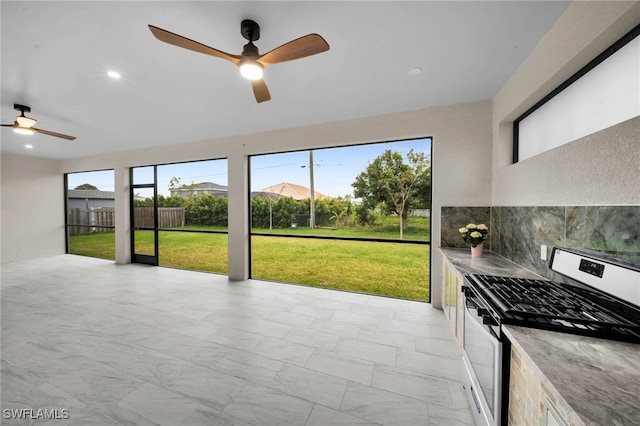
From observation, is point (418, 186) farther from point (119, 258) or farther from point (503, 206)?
point (119, 258)

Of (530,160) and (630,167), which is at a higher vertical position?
(530,160)

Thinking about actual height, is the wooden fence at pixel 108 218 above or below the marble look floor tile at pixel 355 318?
above

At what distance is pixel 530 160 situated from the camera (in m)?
2.15

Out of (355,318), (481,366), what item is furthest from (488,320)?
(355,318)

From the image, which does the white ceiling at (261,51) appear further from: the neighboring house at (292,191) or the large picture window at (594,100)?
the neighboring house at (292,191)

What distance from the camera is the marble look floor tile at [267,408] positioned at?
5.16ft

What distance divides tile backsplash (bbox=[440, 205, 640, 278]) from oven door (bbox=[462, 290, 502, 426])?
29.8 inches

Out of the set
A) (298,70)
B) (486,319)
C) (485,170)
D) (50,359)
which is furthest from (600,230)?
(50,359)

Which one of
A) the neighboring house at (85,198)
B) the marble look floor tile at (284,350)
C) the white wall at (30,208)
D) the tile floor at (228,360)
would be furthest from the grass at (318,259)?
the marble look floor tile at (284,350)

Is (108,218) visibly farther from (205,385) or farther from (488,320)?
(488,320)

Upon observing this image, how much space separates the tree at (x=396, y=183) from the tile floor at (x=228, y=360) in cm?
286

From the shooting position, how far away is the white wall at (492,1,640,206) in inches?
49.0

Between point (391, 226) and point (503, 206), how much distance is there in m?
3.16

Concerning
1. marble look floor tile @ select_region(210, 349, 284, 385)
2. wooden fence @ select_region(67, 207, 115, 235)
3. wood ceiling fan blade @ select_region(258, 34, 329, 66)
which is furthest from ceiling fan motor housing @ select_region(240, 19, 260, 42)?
A: wooden fence @ select_region(67, 207, 115, 235)
